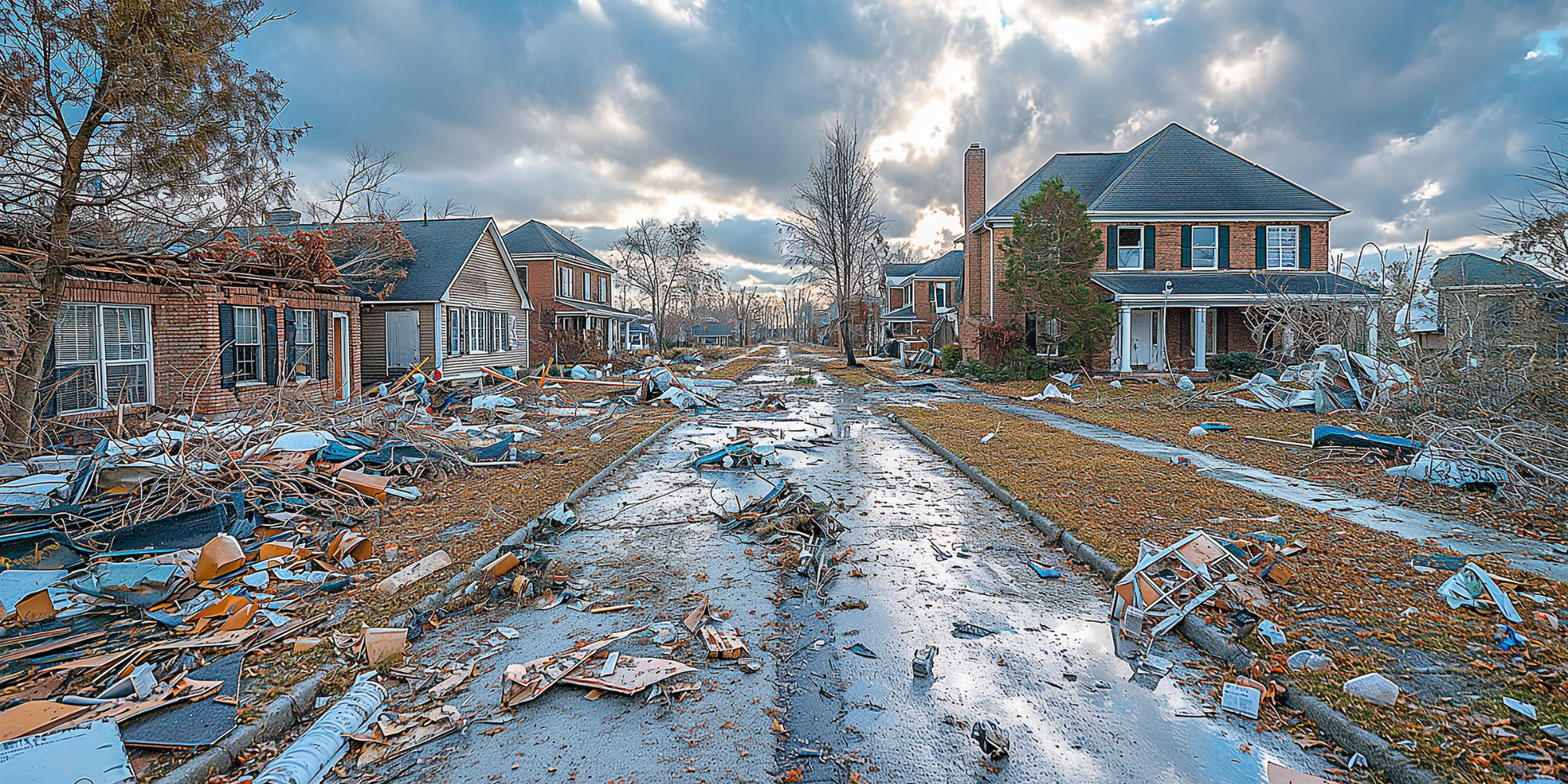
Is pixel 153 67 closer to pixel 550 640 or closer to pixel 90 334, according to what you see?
pixel 90 334

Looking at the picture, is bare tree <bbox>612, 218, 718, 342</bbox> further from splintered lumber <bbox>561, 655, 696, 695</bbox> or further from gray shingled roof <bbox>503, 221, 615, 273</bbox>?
splintered lumber <bbox>561, 655, 696, 695</bbox>

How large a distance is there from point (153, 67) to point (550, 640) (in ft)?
30.7

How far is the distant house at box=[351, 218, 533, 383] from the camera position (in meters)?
24.8

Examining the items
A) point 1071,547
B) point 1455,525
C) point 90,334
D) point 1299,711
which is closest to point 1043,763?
point 1299,711

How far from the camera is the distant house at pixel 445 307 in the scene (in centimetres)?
2475

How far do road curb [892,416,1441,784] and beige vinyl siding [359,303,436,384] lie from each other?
889 inches

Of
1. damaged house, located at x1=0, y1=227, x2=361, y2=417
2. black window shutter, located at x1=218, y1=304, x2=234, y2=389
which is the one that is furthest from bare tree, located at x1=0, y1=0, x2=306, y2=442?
black window shutter, located at x1=218, y1=304, x2=234, y2=389

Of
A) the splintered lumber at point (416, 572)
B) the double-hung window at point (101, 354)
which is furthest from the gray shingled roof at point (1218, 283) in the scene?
the double-hung window at point (101, 354)

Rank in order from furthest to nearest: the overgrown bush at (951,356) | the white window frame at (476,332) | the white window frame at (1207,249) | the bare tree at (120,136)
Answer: the overgrown bush at (951,356), the white window frame at (1207,249), the white window frame at (476,332), the bare tree at (120,136)

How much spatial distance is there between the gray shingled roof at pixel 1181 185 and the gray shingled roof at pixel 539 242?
23.0m

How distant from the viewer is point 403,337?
24.9 m

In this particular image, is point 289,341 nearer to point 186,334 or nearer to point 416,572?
point 186,334

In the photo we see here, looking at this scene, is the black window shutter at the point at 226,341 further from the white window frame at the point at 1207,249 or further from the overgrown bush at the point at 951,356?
the white window frame at the point at 1207,249

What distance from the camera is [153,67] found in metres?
9.14
